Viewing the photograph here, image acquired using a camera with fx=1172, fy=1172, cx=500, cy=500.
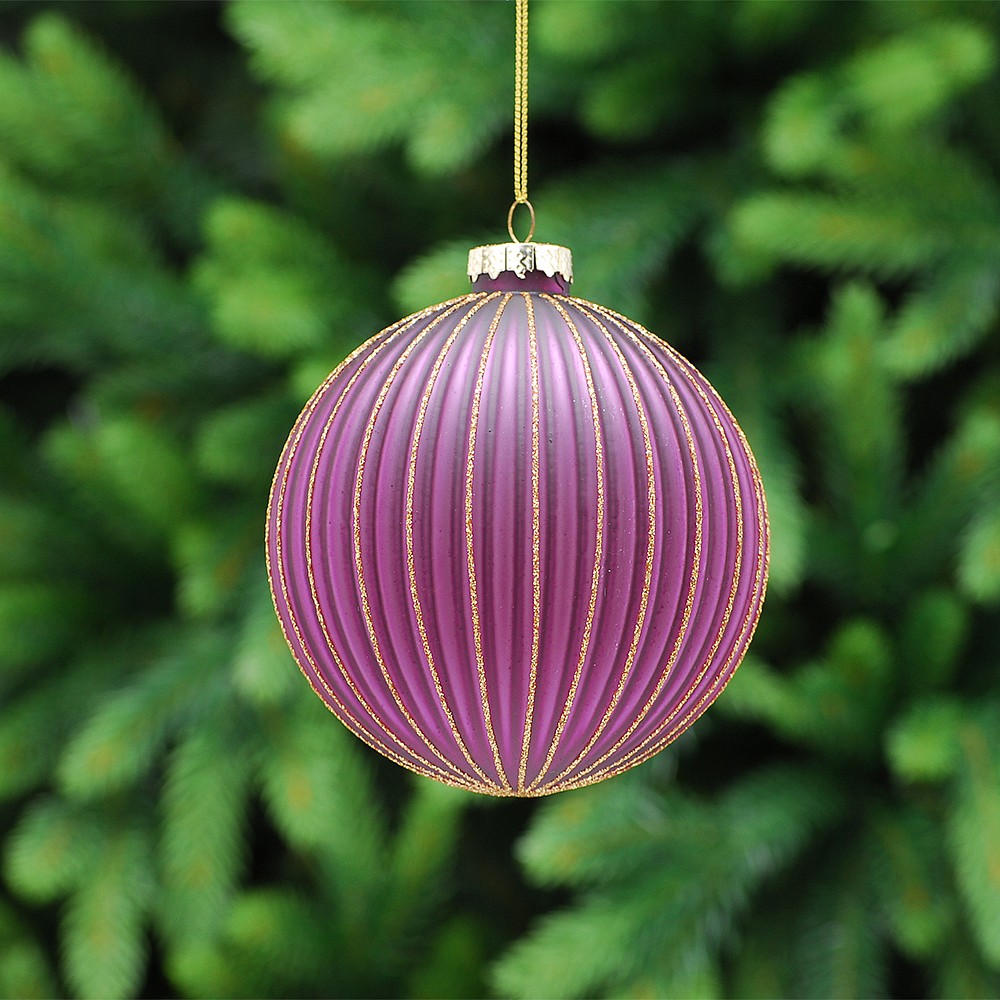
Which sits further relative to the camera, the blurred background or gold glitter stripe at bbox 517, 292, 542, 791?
the blurred background

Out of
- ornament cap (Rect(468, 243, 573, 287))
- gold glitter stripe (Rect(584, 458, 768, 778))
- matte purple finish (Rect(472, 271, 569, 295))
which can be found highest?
ornament cap (Rect(468, 243, 573, 287))

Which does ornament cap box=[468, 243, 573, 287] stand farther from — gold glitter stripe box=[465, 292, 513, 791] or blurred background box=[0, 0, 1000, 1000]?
blurred background box=[0, 0, 1000, 1000]

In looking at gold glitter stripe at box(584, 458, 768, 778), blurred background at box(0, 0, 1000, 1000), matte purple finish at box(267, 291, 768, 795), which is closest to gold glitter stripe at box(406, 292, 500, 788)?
matte purple finish at box(267, 291, 768, 795)

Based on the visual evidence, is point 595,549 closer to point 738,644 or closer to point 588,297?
point 738,644

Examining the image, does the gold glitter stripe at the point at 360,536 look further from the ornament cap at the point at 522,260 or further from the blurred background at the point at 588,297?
the blurred background at the point at 588,297

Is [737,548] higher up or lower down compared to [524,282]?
lower down

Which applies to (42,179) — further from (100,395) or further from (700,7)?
(700,7)

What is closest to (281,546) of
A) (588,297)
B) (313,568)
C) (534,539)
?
(313,568)
